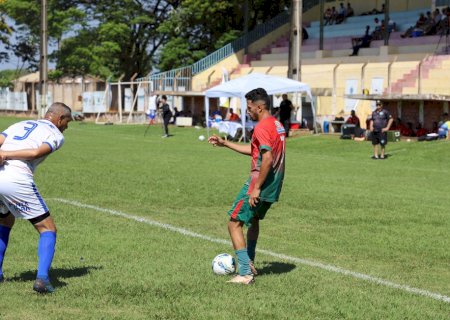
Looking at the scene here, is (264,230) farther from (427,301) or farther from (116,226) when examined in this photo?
(427,301)

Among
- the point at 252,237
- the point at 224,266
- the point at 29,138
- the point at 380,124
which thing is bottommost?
the point at 224,266

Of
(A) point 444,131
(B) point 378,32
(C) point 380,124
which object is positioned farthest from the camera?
(B) point 378,32

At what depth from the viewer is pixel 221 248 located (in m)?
9.88

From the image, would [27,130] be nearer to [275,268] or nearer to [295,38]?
[275,268]

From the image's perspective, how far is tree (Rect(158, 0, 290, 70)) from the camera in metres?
54.6

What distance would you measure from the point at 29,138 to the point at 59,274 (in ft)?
5.25

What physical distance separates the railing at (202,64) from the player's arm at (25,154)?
44188 mm

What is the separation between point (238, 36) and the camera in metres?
55.6

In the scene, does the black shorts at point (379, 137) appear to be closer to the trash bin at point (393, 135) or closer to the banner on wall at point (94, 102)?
the trash bin at point (393, 135)

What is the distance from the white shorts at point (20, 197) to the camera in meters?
7.06

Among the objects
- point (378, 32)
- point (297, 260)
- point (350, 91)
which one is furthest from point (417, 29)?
point (297, 260)

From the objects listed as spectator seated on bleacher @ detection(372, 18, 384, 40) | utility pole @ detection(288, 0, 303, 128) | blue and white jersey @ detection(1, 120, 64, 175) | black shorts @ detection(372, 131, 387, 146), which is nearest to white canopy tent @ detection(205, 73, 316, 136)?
utility pole @ detection(288, 0, 303, 128)

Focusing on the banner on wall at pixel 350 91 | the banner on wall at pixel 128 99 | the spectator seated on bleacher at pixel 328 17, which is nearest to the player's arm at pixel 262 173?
the banner on wall at pixel 350 91

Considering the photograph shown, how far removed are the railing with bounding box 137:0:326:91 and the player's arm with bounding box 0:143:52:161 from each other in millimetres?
44188
